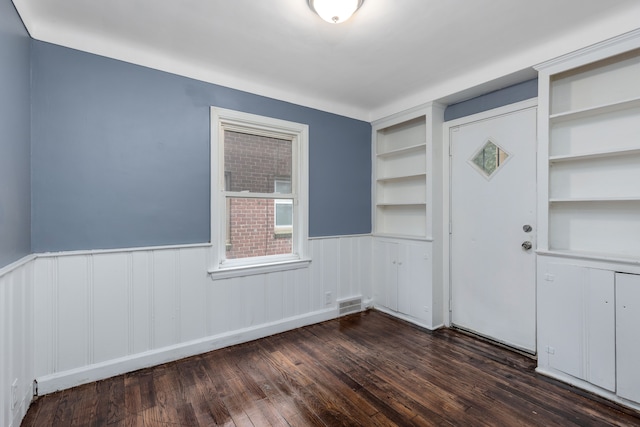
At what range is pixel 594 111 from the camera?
2.19 meters

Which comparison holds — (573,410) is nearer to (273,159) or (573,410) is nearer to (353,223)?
(353,223)

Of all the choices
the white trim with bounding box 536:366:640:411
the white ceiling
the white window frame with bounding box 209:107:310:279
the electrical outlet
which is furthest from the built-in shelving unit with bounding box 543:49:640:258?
the electrical outlet

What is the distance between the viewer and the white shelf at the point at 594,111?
2.02 metres

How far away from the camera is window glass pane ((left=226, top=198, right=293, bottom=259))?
118 inches

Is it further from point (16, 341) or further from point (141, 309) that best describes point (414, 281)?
point (16, 341)

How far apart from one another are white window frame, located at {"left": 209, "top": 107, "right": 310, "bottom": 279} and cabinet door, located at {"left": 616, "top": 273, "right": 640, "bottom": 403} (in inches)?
101

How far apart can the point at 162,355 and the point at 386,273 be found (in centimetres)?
256

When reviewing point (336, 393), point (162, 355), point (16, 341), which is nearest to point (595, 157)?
point (336, 393)

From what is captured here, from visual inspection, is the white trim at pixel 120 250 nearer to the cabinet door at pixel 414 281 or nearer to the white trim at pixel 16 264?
the white trim at pixel 16 264

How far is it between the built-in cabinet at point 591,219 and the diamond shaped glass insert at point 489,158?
1.42 ft

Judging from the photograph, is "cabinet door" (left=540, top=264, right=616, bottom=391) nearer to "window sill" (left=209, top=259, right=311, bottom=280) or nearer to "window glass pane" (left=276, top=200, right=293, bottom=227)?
"window sill" (left=209, top=259, right=311, bottom=280)

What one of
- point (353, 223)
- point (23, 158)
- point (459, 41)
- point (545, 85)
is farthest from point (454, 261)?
point (23, 158)

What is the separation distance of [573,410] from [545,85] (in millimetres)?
2348

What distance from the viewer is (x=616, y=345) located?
199 centimetres
